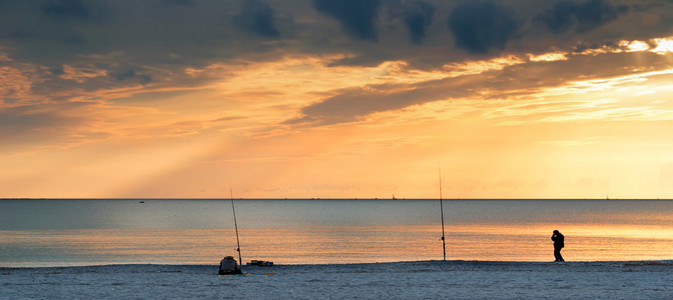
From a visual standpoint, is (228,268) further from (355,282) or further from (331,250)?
(331,250)

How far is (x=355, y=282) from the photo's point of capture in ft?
65.4

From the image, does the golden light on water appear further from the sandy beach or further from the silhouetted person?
the silhouetted person

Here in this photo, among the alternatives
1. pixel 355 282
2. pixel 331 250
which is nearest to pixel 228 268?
pixel 355 282

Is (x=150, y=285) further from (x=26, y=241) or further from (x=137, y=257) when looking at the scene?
(x=26, y=241)

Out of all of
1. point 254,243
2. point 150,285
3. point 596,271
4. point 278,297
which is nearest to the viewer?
point 278,297

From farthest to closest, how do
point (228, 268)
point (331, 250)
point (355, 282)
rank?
point (331, 250)
point (228, 268)
point (355, 282)

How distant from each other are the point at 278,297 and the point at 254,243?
145 feet

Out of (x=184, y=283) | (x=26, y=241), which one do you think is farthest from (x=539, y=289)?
(x=26, y=241)

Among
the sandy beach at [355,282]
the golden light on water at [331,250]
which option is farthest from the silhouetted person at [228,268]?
the golden light on water at [331,250]

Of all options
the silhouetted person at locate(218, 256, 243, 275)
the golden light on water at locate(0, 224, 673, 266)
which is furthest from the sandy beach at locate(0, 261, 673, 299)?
the golden light on water at locate(0, 224, 673, 266)

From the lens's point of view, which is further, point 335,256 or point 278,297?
point 335,256

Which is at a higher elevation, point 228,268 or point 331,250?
point 228,268

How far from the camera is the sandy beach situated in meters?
17.0

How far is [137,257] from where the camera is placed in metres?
45.1
